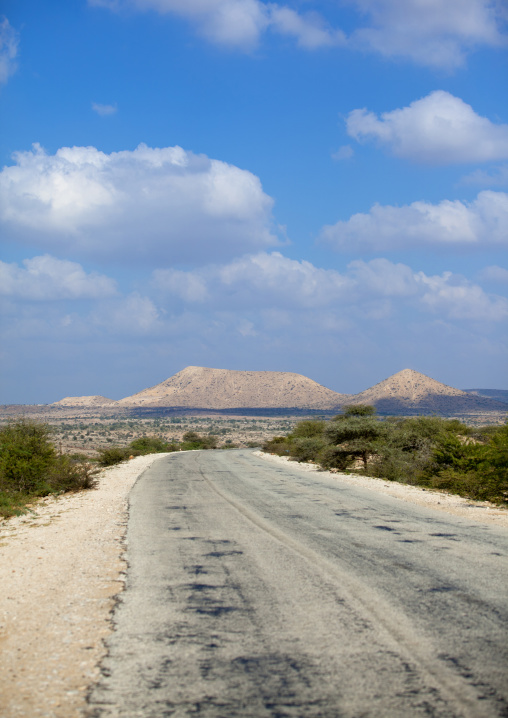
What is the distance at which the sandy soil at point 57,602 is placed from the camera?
4199 millimetres

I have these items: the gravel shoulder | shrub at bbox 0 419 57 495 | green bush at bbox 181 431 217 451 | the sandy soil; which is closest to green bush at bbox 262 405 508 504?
the sandy soil

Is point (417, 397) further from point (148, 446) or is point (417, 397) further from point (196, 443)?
point (148, 446)

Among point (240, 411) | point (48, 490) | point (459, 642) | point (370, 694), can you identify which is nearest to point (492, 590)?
point (459, 642)

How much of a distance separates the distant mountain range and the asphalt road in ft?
422

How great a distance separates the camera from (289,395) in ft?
588

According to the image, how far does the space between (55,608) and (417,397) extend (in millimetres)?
148786

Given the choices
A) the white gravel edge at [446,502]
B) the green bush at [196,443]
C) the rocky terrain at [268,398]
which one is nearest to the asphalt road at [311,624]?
the white gravel edge at [446,502]

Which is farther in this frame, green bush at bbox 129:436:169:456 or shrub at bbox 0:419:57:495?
green bush at bbox 129:436:169:456

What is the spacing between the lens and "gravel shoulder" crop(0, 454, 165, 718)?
418cm

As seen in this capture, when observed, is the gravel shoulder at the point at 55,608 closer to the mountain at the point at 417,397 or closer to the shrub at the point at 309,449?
the shrub at the point at 309,449

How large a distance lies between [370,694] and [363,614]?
1703 millimetres

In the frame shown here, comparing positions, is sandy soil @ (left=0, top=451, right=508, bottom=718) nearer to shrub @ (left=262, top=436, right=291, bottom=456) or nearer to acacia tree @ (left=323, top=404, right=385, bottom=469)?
acacia tree @ (left=323, top=404, right=385, bottom=469)

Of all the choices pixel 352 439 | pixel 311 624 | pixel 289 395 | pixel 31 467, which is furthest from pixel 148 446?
pixel 289 395

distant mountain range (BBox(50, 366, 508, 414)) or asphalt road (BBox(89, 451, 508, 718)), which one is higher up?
distant mountain range (BBox(50, 366, 508, 414))
